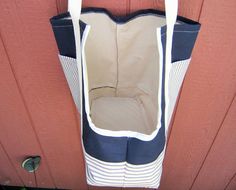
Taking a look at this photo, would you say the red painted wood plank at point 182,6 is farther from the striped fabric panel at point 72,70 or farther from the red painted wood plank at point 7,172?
the red painted wood plank at point 7,172

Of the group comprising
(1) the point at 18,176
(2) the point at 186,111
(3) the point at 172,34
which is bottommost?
(1) the point at 18,176

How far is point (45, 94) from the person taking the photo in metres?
0.73

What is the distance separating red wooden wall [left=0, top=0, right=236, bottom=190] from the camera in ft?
1.80

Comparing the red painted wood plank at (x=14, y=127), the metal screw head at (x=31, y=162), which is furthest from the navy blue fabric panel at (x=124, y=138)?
the metal screw head at (x=31, y=162)

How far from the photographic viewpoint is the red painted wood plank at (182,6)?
0.52m

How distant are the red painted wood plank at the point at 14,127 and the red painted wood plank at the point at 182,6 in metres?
0.32

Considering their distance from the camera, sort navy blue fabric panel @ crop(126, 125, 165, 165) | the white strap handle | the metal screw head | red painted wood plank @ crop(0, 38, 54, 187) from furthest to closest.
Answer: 1. the metal screw head
2. red painted wood plank @ crop(0, 38, 54, 187)
3. navy blue fabric panel @ crop(126, 125, 165, 165)
4. the white strap handle

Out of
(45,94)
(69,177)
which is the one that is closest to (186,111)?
(45,94)

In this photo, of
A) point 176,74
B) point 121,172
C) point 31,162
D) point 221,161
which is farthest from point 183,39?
point 31,162

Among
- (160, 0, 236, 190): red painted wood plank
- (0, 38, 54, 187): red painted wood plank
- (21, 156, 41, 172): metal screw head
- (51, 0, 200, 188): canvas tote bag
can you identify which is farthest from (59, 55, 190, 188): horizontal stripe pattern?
(21, 156, 41, 172): metal screw head

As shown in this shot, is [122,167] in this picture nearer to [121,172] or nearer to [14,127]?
[121,172]

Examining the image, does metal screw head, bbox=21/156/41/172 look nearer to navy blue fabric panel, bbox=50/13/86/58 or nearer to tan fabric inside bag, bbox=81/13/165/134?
tan fabric inside bag, bbox=81/13/165/134

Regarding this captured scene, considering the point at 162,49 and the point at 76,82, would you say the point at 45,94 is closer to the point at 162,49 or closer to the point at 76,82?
the point at 76,82

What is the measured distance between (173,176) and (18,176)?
24.9 inches
